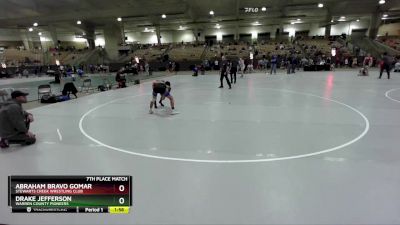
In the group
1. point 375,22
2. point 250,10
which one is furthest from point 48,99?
point 375,22

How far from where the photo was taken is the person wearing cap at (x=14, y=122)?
4.94 meters

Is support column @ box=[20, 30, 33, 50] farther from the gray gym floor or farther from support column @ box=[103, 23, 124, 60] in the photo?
the gray gym floor

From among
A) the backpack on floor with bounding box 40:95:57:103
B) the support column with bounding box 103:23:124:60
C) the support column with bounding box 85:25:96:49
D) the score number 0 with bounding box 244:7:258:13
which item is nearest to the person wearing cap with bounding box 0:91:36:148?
the backpack on floor with bounding box 40:95:57:103

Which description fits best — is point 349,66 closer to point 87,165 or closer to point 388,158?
point 388,158

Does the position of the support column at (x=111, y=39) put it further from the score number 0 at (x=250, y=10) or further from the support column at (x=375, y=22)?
the support column at (x=375, y=22)

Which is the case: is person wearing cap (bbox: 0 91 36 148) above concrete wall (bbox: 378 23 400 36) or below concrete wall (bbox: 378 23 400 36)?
below

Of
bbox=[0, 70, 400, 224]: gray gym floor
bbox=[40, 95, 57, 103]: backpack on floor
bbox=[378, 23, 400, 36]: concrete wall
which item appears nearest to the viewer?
bbox=[0, 70, 400, 224]: gray gym floor

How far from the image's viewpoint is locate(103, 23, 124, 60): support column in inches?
1599

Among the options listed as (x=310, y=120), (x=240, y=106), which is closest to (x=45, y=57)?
(x=240, y=106)

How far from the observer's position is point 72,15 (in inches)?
1326
